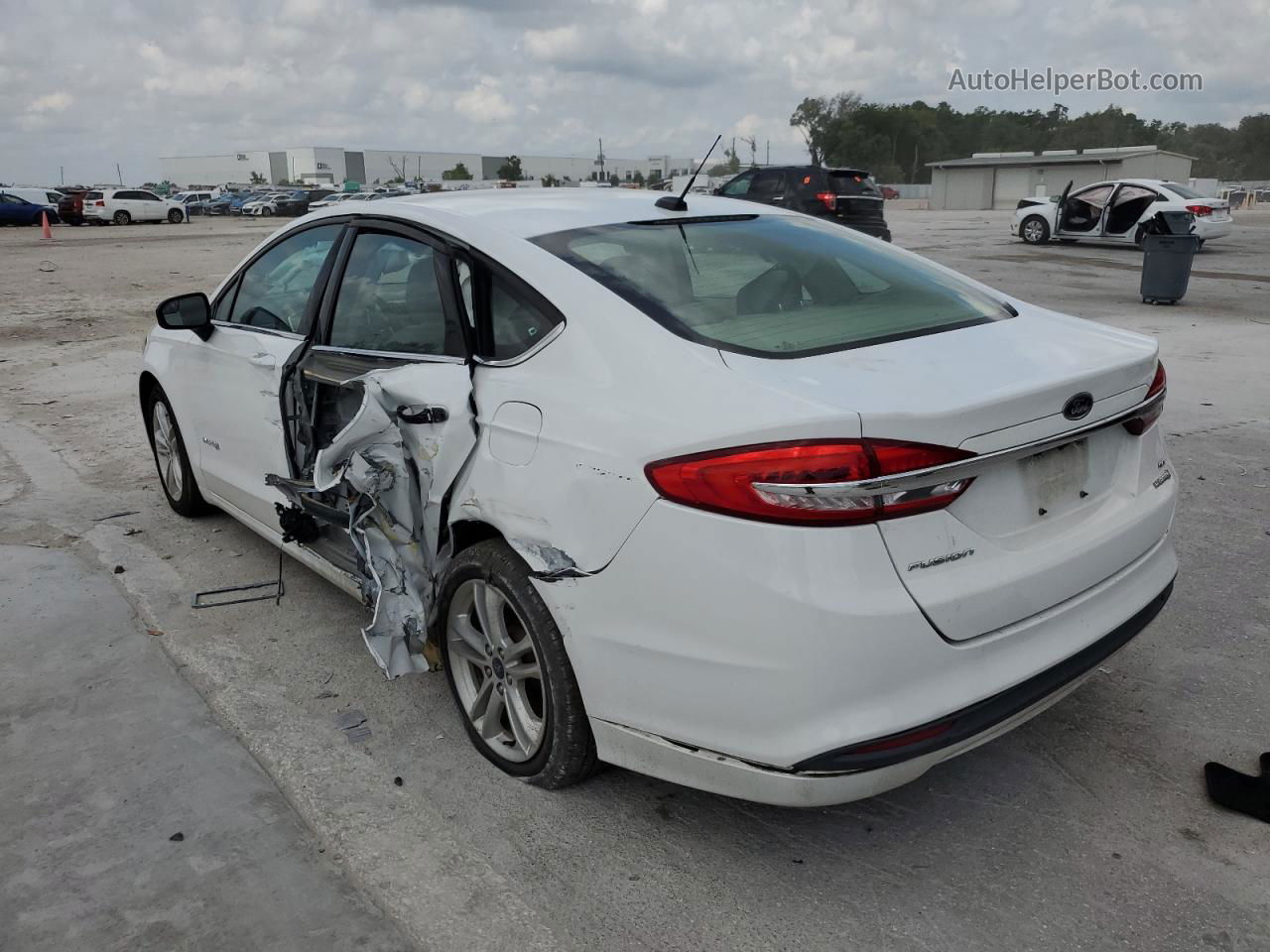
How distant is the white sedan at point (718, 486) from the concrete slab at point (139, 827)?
0.62 metres

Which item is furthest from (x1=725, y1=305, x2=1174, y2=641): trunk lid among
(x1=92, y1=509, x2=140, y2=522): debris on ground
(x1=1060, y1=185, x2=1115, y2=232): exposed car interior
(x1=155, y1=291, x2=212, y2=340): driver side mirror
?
(x1=1060, y1=185, x2=1115, y2=232): exposed car interior

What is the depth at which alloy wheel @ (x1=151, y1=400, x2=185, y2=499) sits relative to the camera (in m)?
5.24

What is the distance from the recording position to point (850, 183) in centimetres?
1938

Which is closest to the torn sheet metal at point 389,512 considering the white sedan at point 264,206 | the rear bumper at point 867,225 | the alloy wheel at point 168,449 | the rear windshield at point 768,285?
the rear windshield at point 768,285

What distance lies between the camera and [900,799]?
289 cm

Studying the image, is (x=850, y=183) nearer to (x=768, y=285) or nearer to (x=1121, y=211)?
(x=1121, y=211)

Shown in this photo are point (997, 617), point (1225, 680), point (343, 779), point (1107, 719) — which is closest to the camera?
point (997, 617)

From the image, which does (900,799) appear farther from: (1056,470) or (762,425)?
(762,425)

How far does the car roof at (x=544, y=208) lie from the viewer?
3.18 m

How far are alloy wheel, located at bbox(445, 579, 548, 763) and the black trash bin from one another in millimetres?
12590

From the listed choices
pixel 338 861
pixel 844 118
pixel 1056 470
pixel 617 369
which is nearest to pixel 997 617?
pixel 1056 470

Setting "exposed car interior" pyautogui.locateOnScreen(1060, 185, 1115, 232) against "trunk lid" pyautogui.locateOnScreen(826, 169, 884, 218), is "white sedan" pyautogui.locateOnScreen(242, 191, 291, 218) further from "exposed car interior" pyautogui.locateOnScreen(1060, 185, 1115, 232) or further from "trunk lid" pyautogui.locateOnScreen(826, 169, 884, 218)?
"exposed car interior" pyautogui.locateOnScreen(1060, 185, 1115, 232)

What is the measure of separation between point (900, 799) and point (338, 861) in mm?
1560

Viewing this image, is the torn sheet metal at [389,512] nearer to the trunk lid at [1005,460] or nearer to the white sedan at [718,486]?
the white sedan at [718,486]
